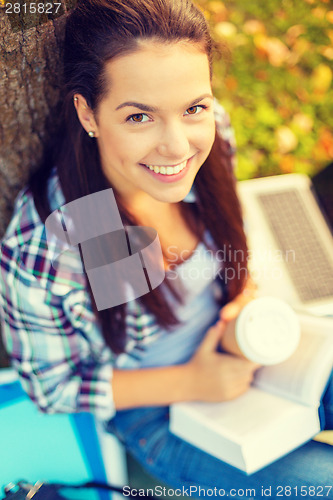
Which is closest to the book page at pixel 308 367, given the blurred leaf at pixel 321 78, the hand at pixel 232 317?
the hand at pixel 232 317

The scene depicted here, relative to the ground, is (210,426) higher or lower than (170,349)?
lower

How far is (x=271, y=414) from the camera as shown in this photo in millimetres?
1011

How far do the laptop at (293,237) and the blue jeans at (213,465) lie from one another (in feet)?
1.12

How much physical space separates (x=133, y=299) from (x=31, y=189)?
12.8 inches

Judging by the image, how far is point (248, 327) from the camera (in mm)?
1019

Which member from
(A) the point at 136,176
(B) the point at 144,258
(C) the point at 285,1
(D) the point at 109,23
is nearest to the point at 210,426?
(B) the point at 144,258

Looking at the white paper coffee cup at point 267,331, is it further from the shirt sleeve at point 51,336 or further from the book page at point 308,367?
the shirt sleeve at point 51,336

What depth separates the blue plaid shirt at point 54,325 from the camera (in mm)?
838

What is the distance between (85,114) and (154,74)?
0.15 meters

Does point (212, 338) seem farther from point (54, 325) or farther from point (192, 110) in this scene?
point (192, 110)

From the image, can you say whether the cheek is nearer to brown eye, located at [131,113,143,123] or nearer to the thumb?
brown eye, located at [131,113,143,123]

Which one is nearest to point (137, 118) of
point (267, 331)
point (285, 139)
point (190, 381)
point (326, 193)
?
point (267, 331)

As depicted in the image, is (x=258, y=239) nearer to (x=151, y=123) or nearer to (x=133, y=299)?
(x=133, y=299)

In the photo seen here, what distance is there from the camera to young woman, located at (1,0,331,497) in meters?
0.65
